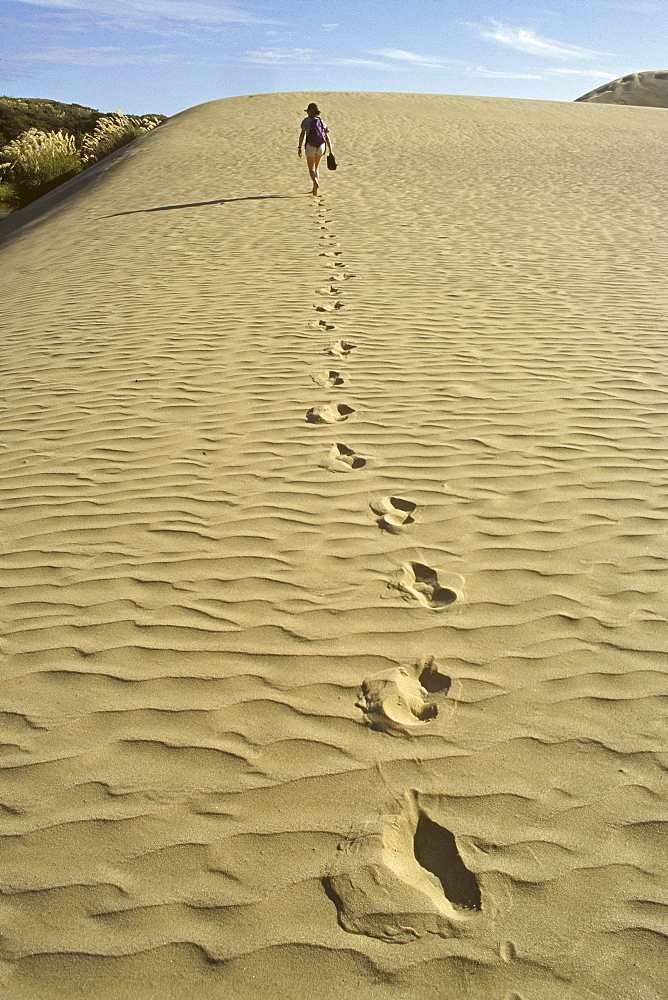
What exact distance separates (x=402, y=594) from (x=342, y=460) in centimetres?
131

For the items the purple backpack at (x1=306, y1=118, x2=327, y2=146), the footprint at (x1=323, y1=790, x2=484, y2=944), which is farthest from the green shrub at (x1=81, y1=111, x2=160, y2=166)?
the footprint at (x1=323, y1=790, x2=484, y2=944)

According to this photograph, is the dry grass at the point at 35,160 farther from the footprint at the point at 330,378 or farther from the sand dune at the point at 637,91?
the sand dune at the point at 637,91

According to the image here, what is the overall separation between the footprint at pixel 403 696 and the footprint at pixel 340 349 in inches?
140

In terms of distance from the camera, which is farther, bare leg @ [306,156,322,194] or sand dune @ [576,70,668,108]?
sand dune @ [576,70,668,108]

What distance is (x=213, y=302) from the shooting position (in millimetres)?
7164

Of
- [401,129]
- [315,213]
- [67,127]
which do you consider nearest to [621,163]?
[401,129]

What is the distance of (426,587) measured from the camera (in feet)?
10.0

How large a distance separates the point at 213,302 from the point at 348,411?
9.97 feet

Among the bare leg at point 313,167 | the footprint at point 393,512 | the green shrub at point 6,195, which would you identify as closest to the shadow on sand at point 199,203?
the bare leg at point 313,167

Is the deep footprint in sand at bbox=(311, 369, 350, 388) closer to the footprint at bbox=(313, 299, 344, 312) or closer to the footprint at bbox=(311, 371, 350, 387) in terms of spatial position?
the footprint at bbox=(311, 371, 350, 387)

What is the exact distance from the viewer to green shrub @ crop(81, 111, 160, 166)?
23.8 metres

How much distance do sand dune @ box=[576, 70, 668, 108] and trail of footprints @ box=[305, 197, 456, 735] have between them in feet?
187

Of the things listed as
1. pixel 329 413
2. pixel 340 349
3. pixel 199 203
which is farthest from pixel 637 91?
pixel 329 413

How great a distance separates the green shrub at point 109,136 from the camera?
23812mm
